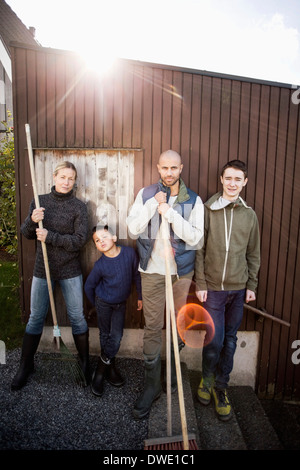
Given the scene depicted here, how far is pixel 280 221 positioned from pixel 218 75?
2.04 meters

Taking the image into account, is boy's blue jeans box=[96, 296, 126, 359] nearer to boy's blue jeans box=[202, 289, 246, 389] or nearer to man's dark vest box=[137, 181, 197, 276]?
man's dark vest box=[137, 181, 197, 276]

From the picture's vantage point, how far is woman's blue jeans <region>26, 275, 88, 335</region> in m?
3.15

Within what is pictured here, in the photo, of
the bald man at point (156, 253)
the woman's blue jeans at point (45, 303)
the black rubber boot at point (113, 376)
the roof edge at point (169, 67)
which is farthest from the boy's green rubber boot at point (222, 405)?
the roof edge at point (169, 67)

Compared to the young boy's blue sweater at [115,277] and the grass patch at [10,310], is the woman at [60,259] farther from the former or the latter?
the grass patch at [10,310]

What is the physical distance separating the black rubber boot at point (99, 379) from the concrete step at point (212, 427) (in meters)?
0.63

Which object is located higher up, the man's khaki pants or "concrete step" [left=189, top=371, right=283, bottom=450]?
the man's khaki pants

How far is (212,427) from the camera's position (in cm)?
283

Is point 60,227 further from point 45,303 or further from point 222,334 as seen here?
point 222,334

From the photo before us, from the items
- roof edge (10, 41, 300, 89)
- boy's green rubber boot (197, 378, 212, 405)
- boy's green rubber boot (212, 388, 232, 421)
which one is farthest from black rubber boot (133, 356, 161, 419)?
roof edge (10, 41, 300, 89)

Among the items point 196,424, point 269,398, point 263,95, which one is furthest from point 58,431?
point 263,95

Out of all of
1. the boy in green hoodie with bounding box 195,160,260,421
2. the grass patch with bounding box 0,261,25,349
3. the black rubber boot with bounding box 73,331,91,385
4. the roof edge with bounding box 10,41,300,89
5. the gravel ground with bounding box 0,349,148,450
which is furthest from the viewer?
the grass patch with bounding box 0,261,25,349

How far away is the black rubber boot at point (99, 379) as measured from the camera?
3092mm

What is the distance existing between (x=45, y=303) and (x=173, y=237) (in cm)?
165

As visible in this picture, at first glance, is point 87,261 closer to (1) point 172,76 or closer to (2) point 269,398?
(1) point 172,76
